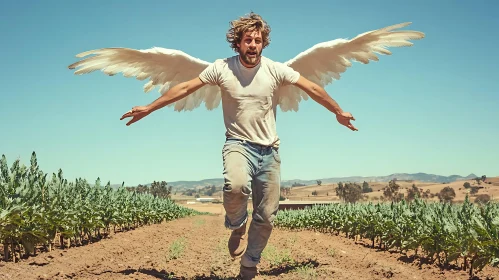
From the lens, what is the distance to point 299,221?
28.6 meters

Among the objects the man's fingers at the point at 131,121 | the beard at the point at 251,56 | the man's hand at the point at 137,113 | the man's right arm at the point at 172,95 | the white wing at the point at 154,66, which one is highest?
the white wing at the point at 154,66

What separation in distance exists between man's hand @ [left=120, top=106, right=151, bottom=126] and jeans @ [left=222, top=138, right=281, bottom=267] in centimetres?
88

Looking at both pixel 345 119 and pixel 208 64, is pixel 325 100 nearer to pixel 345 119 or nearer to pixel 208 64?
pixel 345 119

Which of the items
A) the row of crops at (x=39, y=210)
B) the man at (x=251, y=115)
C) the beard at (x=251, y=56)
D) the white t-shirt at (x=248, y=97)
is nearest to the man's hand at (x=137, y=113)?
the man at (x=251, y=115)

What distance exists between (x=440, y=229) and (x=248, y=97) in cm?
591

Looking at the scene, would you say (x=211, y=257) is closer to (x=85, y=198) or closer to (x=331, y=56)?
(x=331, y=56)

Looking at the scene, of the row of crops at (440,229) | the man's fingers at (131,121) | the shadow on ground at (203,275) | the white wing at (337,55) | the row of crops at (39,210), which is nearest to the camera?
the man's fingers at (131,121)

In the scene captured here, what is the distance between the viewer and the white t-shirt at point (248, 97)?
506 cm

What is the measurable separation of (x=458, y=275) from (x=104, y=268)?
5510 millimetres

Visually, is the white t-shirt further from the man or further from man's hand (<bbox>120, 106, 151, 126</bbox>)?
man's hand (<bbox>120, 106, 151, 126</bbox>)

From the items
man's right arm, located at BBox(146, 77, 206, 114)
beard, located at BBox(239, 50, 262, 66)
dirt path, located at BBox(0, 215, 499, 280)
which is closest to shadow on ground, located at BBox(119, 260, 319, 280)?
dirt path, located at BBox(0, 215, 499, 280)

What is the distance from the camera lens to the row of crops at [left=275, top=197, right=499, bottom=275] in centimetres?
752

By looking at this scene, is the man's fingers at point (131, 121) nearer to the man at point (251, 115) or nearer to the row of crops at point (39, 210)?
the man at point (251, 115)

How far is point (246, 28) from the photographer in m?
5.08
